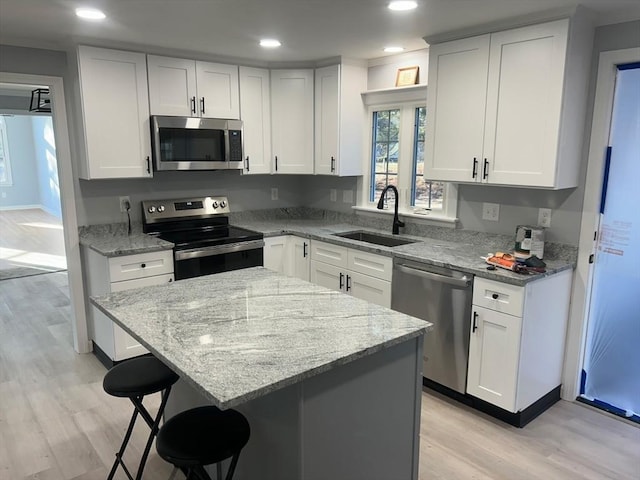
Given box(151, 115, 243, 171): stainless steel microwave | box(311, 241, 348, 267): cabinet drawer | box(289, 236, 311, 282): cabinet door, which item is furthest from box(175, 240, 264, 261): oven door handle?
box(151, 115, 243, 171): stainless steel microwave

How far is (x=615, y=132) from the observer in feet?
8.91

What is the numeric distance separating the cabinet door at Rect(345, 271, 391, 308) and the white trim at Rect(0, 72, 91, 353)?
210 centimetres

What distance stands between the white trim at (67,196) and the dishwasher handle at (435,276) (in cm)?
245

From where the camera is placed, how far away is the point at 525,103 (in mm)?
2699

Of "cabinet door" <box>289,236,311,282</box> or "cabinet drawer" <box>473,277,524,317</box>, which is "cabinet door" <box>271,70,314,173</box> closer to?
"cabinet door" <box>289,236,311,282</box>

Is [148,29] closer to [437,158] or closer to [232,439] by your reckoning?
[437,158]

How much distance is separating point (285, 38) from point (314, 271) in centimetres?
180

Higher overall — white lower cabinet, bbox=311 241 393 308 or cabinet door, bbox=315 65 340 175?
cabinet door, bbox=315 65 340 175

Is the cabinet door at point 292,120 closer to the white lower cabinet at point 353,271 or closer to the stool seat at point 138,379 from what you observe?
the white lower cabinet at point 353,271

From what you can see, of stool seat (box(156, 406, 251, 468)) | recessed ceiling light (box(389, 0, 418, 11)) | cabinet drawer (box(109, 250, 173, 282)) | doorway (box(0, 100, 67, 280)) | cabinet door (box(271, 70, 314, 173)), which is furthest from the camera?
doorway (box(0, 100, 67, 280))

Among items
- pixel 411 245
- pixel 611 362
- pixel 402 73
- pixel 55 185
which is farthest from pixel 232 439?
pixel 55 185

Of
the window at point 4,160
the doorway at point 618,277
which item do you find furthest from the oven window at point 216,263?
the window at point 4,160

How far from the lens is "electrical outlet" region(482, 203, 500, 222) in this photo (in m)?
3.21

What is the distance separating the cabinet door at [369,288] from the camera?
10.8ft
